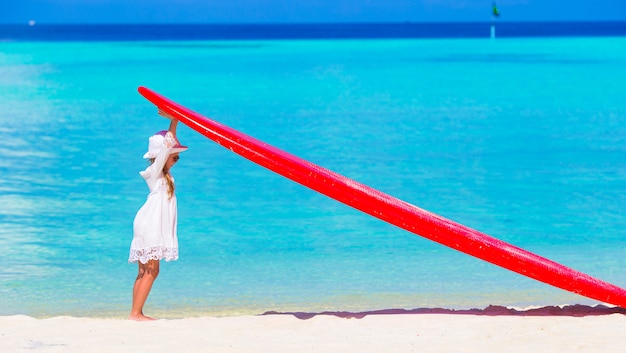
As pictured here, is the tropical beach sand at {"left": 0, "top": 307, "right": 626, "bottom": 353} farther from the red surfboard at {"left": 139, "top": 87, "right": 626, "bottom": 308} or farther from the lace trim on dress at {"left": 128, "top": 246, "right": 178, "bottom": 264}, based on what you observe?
the lace trim on dress at {"left": 128, "top": 246, "right": 178, "bottom": 264}

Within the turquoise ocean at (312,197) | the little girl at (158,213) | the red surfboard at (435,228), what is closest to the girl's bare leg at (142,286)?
the little girl at (158,213)

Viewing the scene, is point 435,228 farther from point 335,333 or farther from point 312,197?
point 312,197

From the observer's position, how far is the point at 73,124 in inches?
701

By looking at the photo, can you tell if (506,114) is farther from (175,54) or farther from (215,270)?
(175,54)

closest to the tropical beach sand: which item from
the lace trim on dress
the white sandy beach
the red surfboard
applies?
the white sandy beach

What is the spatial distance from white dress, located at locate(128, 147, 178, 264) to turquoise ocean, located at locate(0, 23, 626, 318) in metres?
1.18

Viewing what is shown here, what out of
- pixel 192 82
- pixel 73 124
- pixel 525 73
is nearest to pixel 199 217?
pixel 73 124

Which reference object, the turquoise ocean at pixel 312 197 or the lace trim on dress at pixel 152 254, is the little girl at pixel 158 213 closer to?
the lace trim on dress at pixel 152 254

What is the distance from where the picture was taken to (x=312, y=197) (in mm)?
10227

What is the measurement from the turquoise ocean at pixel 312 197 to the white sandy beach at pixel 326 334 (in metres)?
1.19

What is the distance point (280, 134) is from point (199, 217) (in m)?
7.40

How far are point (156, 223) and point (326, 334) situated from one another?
3.20 ft

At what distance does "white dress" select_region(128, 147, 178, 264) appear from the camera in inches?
200

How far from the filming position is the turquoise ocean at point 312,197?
6.77m
